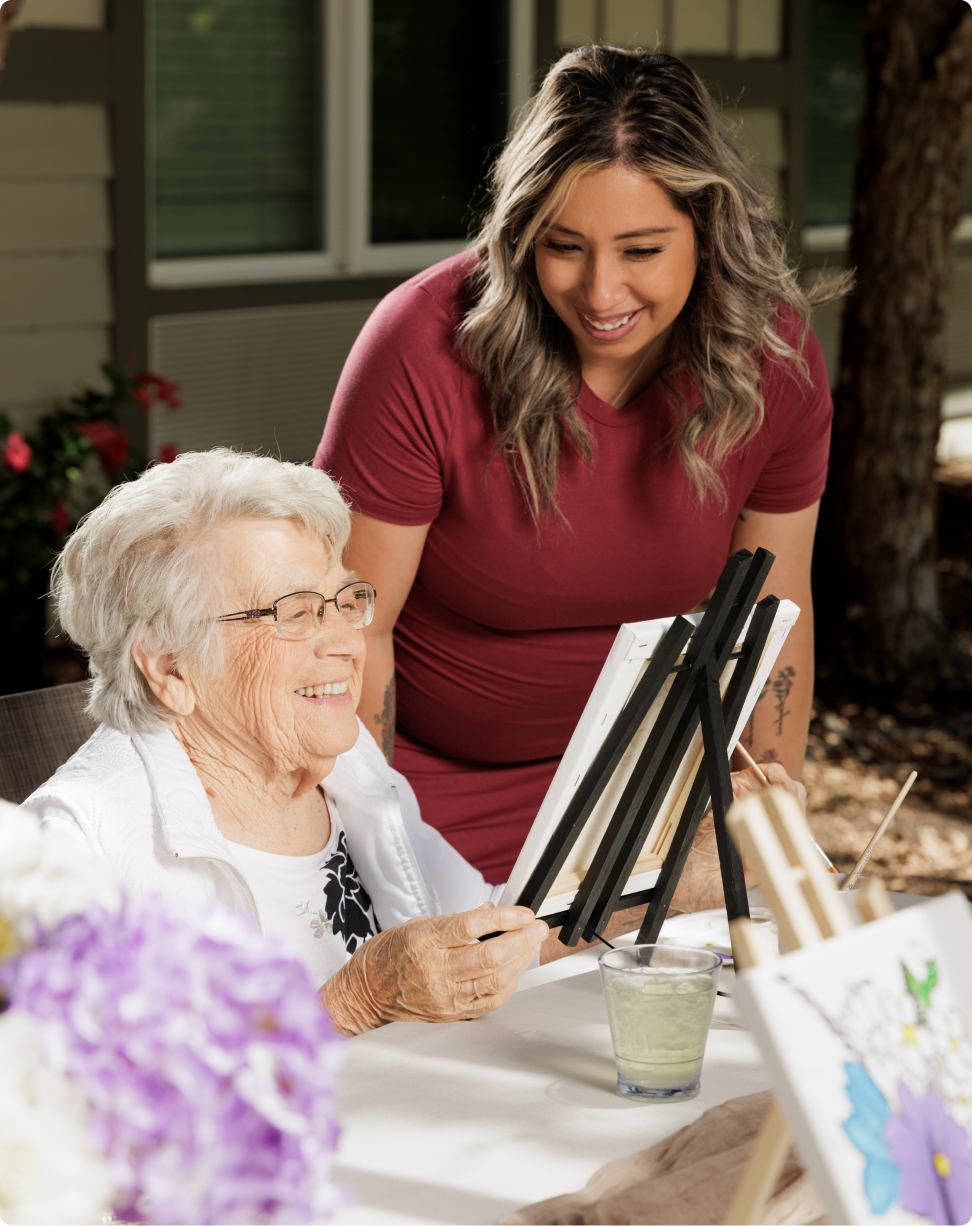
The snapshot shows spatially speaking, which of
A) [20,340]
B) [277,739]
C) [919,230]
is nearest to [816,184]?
[919,230]

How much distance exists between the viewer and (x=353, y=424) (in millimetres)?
2189

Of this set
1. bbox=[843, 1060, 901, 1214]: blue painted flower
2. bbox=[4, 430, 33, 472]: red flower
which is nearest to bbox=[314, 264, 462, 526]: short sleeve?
bbox=[843, 1060, 901, 1214]: blue painted flower

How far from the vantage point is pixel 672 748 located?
1672 millimetres

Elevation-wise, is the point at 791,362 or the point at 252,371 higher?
the point at 791,362

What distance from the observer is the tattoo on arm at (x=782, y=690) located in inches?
99.0

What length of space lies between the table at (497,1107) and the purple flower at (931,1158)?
13.8 inches

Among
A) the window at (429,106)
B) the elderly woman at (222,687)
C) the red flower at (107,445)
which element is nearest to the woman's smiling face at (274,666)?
the elderly woman at (222,687)

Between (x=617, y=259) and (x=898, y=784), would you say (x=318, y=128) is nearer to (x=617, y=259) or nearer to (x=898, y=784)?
(x=898, y=784)

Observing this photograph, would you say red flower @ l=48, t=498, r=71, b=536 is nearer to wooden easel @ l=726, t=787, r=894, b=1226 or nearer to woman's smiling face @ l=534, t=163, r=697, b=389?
woman's smiling face @ l=534, t=163, r=697, b=389

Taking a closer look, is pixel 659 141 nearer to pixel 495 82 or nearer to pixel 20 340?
pixel 20 340

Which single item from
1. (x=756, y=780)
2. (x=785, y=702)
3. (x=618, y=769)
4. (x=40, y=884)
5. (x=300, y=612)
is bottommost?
(x=785, y=702)

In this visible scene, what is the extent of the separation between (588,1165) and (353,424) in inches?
46.7

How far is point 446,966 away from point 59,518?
10.6ft

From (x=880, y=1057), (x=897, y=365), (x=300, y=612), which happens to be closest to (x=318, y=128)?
(x=897, y=365)
